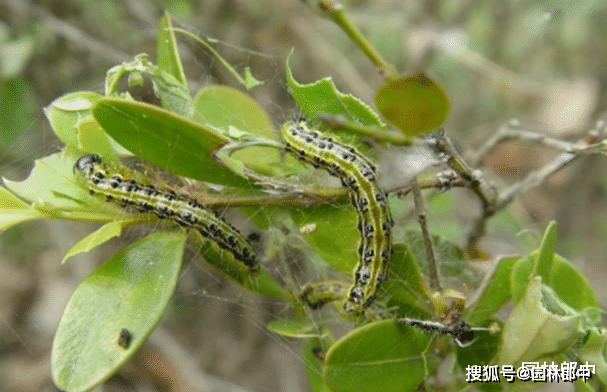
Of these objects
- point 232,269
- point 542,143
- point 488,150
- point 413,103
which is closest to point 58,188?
point 232,269

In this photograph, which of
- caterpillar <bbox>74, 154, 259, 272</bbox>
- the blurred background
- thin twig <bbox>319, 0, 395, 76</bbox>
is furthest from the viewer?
the blurred background

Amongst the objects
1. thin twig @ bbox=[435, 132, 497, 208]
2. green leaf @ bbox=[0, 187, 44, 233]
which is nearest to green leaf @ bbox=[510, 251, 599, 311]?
thin twig @ bbox=[435, 132, 497, 208]

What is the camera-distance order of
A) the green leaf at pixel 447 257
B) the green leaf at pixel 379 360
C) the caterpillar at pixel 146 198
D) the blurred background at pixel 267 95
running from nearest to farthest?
1. the green leaf at pixel 379 360
2. the caterpillar at pixel 146 198
3. the green leaf at pixel 447 257
4. the blurred background at pixel 267 95

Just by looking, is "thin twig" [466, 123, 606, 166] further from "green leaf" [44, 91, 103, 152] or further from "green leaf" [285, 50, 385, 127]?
"green leaf" [44, 91, 103, 152]

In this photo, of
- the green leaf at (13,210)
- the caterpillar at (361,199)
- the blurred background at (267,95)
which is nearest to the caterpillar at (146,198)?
the green leaf at (13,210)

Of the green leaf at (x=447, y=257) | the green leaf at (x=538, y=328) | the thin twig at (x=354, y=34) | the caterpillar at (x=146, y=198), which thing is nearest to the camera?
the green leaf at (x=538, y=328)

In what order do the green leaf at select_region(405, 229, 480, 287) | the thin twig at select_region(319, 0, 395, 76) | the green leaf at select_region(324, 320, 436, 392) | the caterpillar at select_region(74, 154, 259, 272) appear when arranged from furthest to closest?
the green leaf at select_region(405, 229, 480, 287) < the thin twig at select_region(319, 0, 395, 76) < the caterpillar at select_region(74, 154, 259, 272) < the green leaf at select_region(324, 320, 436, 392)

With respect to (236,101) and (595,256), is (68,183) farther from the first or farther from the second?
(595,256)

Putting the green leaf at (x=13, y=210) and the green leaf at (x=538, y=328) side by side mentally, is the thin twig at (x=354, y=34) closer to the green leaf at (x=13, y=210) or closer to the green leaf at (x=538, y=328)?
the green leaf at (x=538, y=328)
